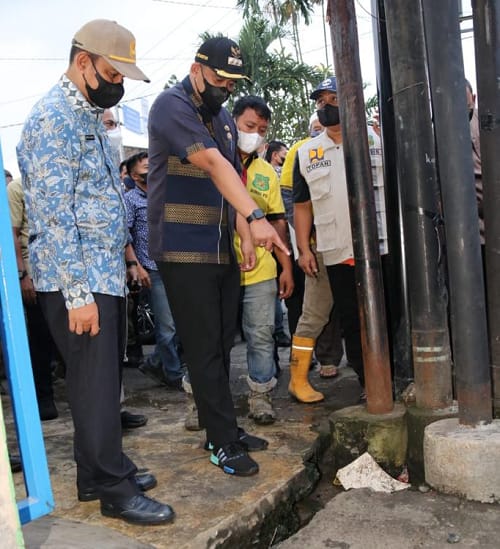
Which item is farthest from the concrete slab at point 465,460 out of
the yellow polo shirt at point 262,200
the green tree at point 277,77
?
the green tree at point 277,77

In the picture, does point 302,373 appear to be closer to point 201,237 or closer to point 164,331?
point 164,331

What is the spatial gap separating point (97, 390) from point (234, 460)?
0.80m

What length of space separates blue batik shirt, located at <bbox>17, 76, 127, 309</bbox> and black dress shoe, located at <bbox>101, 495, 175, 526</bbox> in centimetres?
78

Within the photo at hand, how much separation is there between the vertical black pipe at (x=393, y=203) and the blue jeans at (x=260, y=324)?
0.71 metres

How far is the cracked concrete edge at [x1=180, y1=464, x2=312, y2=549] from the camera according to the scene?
2.32m

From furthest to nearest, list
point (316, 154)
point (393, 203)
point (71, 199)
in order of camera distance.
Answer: point (316, 154) < point (393, 203) < point (71, 199)

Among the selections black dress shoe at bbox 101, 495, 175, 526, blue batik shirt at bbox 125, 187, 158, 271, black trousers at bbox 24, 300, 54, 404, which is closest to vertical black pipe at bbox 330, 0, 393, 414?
black dress shoe at bbox 101, 495, 175, 526

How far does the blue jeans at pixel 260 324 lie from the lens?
3.69 m

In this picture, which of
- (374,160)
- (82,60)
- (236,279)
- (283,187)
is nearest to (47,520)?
(236,279)

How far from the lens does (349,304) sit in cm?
381

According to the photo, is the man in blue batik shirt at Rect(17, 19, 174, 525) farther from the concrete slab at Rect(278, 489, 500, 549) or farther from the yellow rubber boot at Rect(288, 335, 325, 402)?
the yellow rubber boot at Rect(288, 335, 325, 402)

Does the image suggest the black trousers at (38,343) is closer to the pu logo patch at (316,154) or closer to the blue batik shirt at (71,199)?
the blue batik shirt at (71,199)

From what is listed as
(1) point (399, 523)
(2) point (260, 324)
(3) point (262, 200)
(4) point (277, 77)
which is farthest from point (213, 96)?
(4) point (277, 77)

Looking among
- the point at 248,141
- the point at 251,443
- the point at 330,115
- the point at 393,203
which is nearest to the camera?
the point at 251,443
